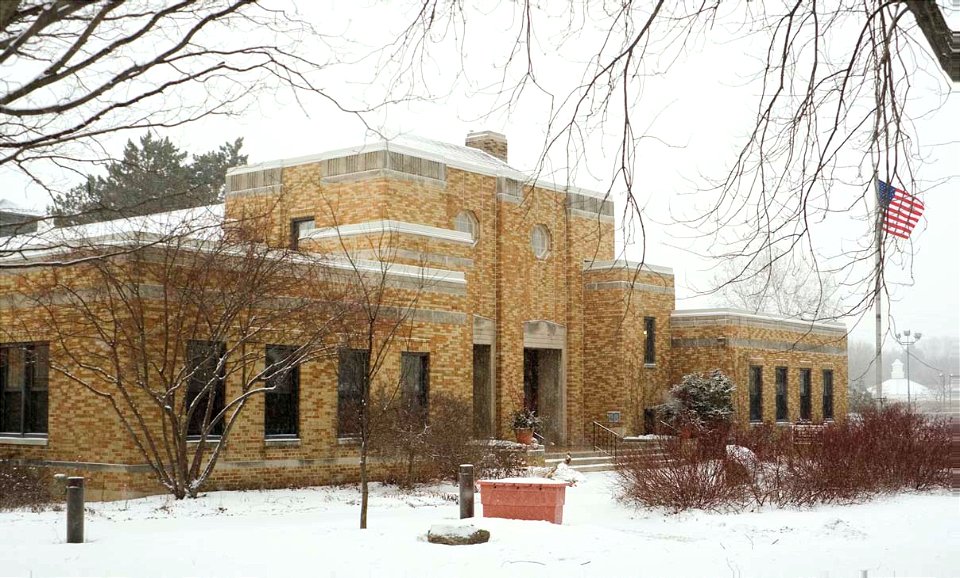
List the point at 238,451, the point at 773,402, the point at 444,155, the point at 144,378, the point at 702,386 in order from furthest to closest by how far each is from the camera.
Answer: the point at 773,402, the point at 702,386, the point at 444,155, the point at 238,451, the point at 144,378

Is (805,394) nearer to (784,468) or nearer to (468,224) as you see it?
(468,224)

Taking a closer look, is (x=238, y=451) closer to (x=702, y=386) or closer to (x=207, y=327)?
(x=207, y=327)

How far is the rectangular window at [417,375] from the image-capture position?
25016mm

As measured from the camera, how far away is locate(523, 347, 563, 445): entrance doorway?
3466cm

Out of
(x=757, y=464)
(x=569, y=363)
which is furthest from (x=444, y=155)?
(x=757, y=464)

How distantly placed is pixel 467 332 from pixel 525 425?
436 centimetres

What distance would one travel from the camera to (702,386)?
34469 millimetres

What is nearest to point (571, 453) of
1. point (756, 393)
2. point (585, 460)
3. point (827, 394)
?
point (585, 460)

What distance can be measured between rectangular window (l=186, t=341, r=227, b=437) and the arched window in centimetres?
1170

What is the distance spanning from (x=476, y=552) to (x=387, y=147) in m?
17.4

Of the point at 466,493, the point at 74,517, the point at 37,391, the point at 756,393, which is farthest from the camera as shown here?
the point at 756,393

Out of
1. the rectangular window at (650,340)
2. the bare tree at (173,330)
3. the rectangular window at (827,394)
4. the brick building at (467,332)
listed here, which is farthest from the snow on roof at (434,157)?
the rectangular window at (827,394)

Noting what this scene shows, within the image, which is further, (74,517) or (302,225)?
(302,225)

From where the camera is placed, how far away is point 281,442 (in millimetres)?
22172
